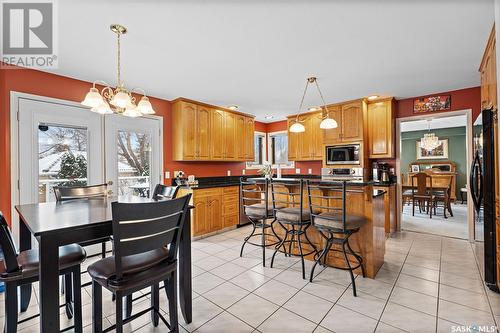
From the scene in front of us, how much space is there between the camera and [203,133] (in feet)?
14.7

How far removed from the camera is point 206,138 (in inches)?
179

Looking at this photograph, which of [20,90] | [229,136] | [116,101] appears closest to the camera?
[116,101]

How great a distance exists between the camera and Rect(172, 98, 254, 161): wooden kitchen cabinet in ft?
13.8

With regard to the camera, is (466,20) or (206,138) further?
(206,138)

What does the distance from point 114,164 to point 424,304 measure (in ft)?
13.3

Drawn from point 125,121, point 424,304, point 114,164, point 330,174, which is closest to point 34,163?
point 114,164

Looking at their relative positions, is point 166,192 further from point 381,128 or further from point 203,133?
point 381,128

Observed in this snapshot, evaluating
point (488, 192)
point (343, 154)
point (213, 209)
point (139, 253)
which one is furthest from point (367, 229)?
point (213, 209)

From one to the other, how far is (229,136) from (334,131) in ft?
7.02

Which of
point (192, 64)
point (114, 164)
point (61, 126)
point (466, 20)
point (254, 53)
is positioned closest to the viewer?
point (466, 20)

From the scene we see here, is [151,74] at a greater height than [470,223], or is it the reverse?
[151,74]

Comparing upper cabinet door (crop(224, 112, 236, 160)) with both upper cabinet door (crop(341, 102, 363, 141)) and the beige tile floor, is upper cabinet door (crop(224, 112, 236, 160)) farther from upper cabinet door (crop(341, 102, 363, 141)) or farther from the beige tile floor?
the beige tile floor

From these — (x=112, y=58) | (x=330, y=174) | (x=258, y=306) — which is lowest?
(x=258, y=306)

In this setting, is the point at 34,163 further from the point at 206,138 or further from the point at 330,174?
the point at 330,174
